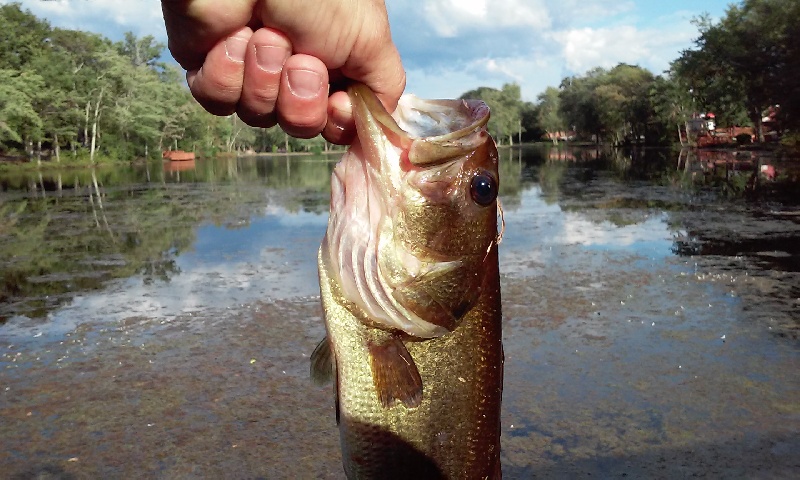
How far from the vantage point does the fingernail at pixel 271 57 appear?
1614mm

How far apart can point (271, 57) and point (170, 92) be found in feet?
247

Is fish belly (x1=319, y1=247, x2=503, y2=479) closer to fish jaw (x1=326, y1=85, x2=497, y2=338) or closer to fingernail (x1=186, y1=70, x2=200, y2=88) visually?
fish jaw (x1=326, y1=85, x2=497, y2=338)

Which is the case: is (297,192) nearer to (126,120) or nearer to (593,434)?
(593,434)

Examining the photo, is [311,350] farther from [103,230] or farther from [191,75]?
[103,230]

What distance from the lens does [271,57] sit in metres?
1.63

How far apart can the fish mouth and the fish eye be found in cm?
9

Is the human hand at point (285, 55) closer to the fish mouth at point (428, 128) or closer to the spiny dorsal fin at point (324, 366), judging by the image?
the fish mouth at point (428, 128)

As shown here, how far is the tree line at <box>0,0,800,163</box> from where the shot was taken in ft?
146

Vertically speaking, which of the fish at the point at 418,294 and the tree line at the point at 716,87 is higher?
the tree line at the point at 716,87

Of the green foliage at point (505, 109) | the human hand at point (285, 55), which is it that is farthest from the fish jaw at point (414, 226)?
the green foliage at point (505, 109)

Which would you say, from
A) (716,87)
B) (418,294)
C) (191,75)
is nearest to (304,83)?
(191,75)

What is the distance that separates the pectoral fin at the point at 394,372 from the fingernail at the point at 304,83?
0.73 meters

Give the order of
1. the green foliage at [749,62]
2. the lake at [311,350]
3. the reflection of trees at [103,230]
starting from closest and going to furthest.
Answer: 1. the lake at [311,350]
2. the reflection of trees at [103,230]
3. the green foliage at [749,62]

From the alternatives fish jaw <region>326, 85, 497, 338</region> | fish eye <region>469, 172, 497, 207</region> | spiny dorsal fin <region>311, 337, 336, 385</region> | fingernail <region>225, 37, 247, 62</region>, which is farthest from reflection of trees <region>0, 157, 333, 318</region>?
fish eye <region>469, 172, 497, 207</region>
